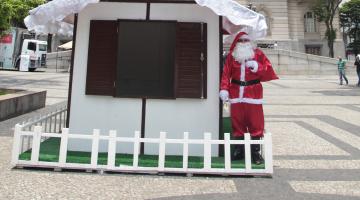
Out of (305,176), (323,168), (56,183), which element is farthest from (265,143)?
(56,183)

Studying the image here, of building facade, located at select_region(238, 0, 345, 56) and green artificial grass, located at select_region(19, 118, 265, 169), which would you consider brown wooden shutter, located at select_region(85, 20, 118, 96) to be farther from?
building facade, located at select_region(238, 0, 345, 56)

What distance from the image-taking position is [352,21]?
70.6 metres

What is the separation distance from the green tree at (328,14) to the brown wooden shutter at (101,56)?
4736cm

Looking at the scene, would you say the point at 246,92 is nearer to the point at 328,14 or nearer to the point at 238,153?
the point at 238,153

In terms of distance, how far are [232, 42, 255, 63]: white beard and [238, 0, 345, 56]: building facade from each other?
45575mm

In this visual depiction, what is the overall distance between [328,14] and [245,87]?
4827 centimetres

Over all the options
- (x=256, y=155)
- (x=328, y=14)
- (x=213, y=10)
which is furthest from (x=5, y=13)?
(x=328, y=14)

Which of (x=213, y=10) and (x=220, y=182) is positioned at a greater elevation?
(x=213, y=10)

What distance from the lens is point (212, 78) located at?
656 centimetres

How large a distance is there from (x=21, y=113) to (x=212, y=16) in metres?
7.30

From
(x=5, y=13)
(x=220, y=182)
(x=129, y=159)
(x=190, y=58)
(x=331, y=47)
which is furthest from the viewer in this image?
(x=331, y=47)

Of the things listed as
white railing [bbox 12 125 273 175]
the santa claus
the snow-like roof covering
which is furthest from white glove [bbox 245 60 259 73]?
white railing [bbox 12 125 273 175]

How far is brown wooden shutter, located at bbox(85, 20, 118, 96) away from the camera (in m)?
6.61

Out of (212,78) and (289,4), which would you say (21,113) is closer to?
(212,78)
